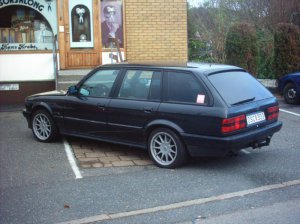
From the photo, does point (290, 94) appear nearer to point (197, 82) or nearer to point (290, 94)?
point (290, 94)

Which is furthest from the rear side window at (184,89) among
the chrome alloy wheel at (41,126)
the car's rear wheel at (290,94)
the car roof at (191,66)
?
the car's rear wheel at (290,94)

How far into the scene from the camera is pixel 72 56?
12.9 metres

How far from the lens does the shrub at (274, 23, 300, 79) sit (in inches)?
569

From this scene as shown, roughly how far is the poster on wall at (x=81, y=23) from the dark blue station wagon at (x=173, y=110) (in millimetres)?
5424

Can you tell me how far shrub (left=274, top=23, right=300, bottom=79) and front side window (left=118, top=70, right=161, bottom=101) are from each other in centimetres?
865

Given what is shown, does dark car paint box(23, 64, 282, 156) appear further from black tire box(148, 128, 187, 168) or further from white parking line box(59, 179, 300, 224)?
white parking line box(59, 179, 300, 224)

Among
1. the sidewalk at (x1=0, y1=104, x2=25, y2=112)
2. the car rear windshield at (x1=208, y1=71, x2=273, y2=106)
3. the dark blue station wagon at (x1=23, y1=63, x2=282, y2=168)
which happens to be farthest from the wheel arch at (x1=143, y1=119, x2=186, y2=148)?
the sidewalk at (x1=0, y1=104, x2=25, y2=112)

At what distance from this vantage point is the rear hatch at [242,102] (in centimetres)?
607

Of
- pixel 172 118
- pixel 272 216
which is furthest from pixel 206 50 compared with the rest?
pixel 272 216

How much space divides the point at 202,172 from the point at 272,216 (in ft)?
5.46

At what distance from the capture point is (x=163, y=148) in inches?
260

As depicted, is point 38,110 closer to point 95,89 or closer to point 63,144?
point 63,144

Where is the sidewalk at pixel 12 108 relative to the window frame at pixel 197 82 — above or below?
below

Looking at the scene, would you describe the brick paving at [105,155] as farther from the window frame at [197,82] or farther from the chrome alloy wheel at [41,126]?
the window frame at [197,82]
